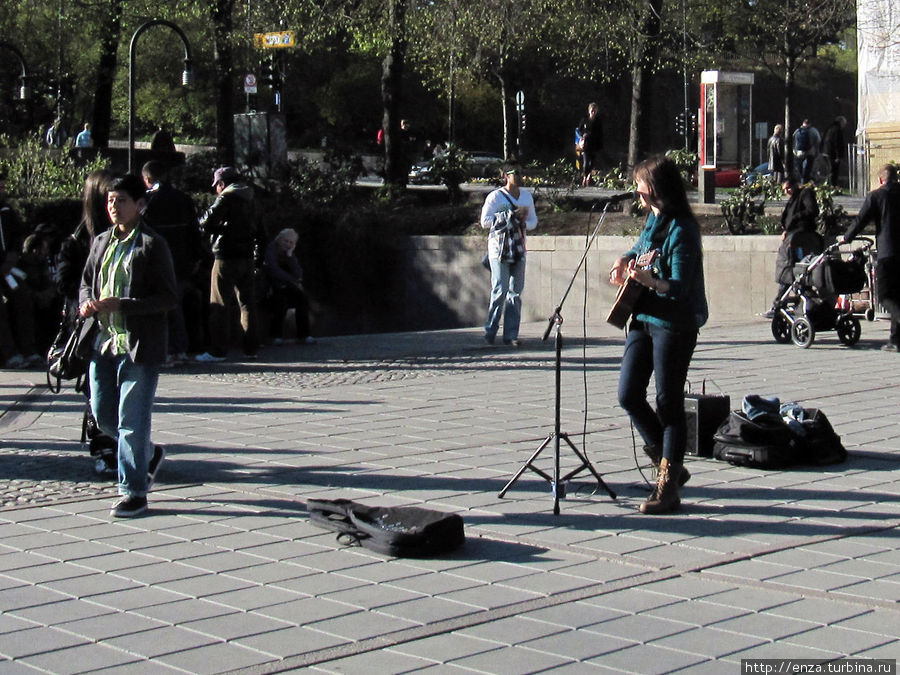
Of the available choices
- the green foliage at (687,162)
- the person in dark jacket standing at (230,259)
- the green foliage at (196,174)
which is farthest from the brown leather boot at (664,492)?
the green foliage at (687,162)

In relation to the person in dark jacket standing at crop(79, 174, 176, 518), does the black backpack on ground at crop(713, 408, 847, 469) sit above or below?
below

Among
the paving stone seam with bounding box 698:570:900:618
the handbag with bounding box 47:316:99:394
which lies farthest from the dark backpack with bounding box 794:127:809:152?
the paving stone seam with bounding box 698:570:900:618

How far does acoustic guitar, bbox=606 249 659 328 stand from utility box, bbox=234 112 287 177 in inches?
620

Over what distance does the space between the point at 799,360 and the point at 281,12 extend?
555 inches

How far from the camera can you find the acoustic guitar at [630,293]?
6398 mm

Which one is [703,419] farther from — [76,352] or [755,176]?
[755,176]

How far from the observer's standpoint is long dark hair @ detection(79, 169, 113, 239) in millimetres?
7273

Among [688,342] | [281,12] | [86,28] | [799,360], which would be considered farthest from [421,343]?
[86,28]

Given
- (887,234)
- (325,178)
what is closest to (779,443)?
(887,234)

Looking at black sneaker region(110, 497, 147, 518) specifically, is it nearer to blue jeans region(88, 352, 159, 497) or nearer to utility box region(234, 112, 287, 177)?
blue jeans region(88, 352, 159, 497)

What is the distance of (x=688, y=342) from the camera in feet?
Result: 21.3

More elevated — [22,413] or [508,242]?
[508,242]

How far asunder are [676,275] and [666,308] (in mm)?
167

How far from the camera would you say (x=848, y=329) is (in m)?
13.4
